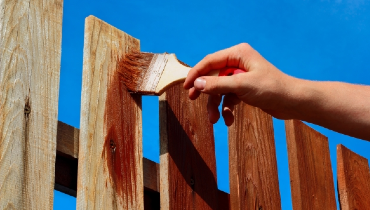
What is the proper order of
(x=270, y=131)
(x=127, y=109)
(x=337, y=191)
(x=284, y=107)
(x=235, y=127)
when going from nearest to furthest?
(x=284, y=107) < (x=127, y=109) < (x=235, y=127) < (x=270, y=131) < (x=337, y=191)

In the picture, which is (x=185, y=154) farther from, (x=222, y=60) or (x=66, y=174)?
(x=222, y=60)

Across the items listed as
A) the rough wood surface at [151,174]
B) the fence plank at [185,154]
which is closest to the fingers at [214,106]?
the fence plank at [185,154]

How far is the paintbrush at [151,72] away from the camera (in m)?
2.16

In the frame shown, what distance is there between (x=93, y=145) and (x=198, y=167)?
60cm

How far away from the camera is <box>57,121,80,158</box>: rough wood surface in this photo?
201cm

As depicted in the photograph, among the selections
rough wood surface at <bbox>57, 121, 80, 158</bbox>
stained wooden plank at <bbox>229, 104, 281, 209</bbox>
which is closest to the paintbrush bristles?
rough wood surface at <bbox>57, 121, 80, 158</bbox>

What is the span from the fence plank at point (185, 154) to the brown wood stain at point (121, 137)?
0.17m

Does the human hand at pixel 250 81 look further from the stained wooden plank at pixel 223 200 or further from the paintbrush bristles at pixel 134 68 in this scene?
the stained wooden plank at pixel 223 200

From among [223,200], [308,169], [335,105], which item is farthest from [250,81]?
[308,169]

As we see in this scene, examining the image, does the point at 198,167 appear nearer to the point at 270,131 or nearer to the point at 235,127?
the point at 235,127

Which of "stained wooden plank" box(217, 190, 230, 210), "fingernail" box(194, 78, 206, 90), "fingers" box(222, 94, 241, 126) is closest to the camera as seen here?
"fingernail" box(194, 78, 206, 90)

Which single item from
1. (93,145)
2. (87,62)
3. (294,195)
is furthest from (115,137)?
(294,195)

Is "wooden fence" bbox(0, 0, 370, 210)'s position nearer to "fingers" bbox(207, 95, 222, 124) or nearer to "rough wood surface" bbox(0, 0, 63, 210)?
"rough wood surface" bbox(0, 0, 63, 210)

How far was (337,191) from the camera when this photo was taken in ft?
11.7
